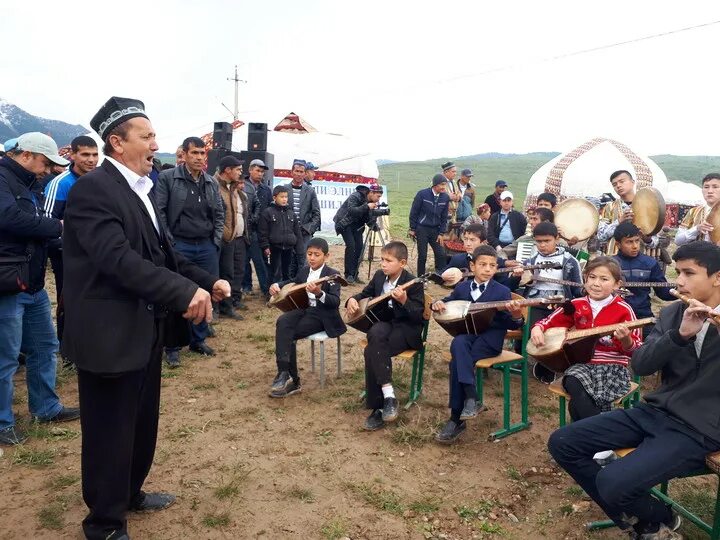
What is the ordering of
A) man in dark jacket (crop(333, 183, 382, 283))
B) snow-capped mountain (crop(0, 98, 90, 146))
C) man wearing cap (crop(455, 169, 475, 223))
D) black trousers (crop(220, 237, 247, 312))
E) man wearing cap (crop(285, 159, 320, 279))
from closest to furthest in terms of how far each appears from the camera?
black trousers (crop(220, 237, 247, 312)) < man wearing cap (crop(285, 159, 320, 279)) < man in dark jacket (crop(333, 183, 382, 283)) < man wearing cap (crop(455, 169, 475, 223)) < snow-capped mountain (crop(0, 98, 90, 146))

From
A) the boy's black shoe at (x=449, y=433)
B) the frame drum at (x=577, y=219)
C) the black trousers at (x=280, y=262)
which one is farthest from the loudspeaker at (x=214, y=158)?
the boy's black shoe at (x=449, y=433)

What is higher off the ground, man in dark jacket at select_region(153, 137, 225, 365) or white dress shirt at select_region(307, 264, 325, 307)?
man in dark jacket at select_region(153, 137, 225, 365)

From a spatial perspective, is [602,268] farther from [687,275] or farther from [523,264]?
[523,264]

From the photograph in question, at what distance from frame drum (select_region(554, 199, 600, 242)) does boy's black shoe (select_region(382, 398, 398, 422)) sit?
11.4 ft

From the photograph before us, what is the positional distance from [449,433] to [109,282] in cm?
290

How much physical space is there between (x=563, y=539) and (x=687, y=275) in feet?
5.68

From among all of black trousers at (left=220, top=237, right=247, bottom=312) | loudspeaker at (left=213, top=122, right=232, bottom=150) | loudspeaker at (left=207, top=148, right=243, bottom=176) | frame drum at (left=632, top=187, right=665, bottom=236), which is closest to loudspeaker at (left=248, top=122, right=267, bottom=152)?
loudspeaker at (left=213, top=122, right=232, bottom=150)

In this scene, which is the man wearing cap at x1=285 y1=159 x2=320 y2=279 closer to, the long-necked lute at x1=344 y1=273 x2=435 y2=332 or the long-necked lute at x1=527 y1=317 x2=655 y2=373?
the long-necked lute at x1=344 y1=273 x2=435 y2=332

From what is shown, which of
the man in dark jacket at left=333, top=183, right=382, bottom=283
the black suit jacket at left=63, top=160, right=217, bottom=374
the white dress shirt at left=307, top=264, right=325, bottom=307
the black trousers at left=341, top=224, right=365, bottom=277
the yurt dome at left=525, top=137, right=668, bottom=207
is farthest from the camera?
the yurt dome at left=525, top=137, right=668, bottom=207

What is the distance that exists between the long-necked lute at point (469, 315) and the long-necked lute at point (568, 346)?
43 centimetres

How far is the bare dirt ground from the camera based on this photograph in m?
3.30

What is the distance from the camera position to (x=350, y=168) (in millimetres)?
17766

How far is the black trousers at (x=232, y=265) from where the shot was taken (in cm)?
773

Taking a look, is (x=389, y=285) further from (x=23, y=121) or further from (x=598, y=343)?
(x=23, y=121)
